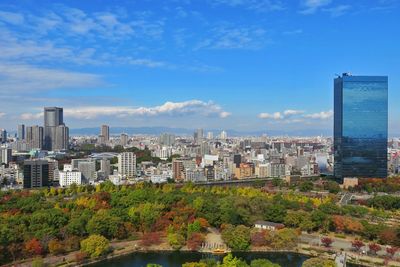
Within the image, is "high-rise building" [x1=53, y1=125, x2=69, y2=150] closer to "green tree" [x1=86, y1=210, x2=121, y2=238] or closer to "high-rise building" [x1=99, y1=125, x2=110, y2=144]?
"high-rise building" [x1=99, y1=125, x2=110, y2=144]

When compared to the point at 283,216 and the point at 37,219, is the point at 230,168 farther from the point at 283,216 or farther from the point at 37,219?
the point at 37,219

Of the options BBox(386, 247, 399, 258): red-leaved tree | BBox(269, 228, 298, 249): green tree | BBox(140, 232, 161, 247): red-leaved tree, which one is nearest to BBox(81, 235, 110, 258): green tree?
BBox(140, 232, 161, 247): red-leaved tree

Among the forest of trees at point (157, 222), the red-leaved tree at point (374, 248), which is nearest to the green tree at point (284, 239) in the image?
the forest of trees at point (157, 222)

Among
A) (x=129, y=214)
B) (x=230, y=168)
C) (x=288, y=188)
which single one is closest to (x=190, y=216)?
(x=129, y=214)

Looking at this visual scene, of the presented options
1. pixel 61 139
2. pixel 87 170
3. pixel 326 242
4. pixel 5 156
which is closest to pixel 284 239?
pixel 326 242

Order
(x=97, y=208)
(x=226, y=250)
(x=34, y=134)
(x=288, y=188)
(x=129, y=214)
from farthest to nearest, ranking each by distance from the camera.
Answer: (x=34, y=134)
(x=288, y=188)
(x=97, y=208)
(x=129, y=214)
(x=226, y=250)

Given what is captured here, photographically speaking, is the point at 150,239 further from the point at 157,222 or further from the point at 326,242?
the point at 326,242
